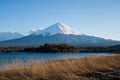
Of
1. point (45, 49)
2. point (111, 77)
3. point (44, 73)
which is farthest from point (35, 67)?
point (45, 49)

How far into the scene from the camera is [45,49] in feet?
286

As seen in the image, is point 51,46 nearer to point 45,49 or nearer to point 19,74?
point 45,49

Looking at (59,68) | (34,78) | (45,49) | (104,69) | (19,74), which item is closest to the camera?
(34,78)

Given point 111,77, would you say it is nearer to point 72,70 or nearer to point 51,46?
point 72,70

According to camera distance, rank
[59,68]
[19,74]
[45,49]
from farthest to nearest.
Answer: [45,49], [59,68], [19,74]

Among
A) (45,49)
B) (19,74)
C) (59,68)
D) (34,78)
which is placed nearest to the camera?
(34,78)

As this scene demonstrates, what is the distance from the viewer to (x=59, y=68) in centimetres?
1359

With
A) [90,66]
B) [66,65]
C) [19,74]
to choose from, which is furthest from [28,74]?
[90,66]

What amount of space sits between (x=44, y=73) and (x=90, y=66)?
11.6 feet

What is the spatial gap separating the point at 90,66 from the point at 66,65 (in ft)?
4.48

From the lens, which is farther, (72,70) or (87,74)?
(72,70)

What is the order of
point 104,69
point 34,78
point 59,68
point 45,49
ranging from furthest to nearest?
point 45,49 < point 104,69 < point 59,68 < point 34,78

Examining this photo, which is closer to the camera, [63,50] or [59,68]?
[59,68]

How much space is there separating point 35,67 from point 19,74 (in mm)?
964
